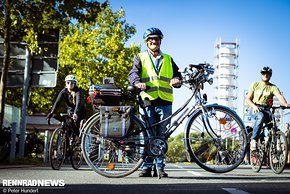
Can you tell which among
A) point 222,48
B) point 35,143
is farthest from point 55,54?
point 222,48

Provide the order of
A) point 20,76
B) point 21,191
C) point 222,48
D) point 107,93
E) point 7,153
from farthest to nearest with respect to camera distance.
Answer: point 222,48 < point 20,76 < point 7,153 < point 107,93 < point 21,191

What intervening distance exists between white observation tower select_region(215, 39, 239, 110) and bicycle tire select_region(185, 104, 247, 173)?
465 feet

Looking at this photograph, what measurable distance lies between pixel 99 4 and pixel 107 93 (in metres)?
8.55

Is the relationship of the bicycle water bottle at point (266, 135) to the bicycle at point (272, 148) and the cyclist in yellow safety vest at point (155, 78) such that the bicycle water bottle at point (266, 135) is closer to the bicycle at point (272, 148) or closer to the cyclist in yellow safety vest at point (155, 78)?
the bicycle at point (272, 148)

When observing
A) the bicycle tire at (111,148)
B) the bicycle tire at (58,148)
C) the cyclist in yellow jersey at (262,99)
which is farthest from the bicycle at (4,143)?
the bicycle tire at (111,148)

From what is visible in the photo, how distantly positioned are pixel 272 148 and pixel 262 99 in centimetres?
96

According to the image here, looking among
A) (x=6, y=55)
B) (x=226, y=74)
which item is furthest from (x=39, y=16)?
(x=226, y=74)

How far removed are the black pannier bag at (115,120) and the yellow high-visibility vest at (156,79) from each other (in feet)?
1.93

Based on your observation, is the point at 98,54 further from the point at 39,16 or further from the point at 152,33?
the point at 152,33

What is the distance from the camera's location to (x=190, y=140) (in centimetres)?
634

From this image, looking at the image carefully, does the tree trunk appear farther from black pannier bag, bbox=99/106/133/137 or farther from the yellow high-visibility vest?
black pannier bag, bbox=99/106/133/137

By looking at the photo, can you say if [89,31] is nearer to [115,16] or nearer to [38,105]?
[115,16]

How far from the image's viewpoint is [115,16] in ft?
109

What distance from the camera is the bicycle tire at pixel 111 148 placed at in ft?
20.6
